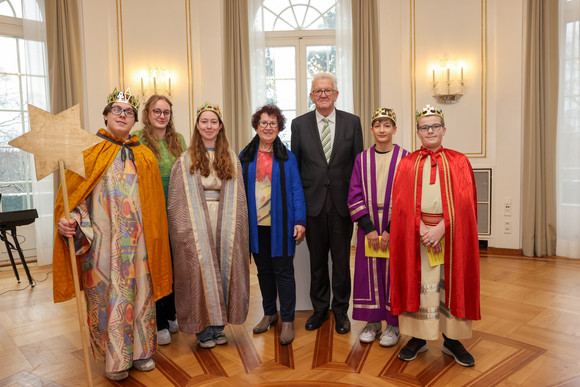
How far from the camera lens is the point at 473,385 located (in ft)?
7.06

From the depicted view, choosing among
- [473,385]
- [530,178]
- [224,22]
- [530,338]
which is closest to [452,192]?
[473,385]

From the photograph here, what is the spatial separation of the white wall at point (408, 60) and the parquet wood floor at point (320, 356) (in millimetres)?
2259

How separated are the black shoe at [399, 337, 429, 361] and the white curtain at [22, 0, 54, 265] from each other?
14.6 feet

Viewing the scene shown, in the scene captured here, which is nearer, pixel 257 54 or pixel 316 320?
pixel 316 320

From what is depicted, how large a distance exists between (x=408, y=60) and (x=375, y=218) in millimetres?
3436

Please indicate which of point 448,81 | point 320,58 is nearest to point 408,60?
point 448,81

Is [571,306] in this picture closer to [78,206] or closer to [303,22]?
[78,206]

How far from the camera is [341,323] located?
2861mm

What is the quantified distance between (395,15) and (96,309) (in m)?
4.89

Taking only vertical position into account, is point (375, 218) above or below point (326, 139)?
below

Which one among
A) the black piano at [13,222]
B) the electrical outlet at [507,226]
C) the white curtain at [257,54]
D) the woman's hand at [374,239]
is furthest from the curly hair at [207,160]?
the electrical outlet at [507,226]

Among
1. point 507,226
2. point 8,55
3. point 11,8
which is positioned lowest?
point 507,226

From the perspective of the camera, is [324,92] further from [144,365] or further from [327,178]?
[144,365]

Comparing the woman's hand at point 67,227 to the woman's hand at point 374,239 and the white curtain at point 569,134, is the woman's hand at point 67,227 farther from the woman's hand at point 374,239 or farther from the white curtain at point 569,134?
the white curtain at point 569,134
